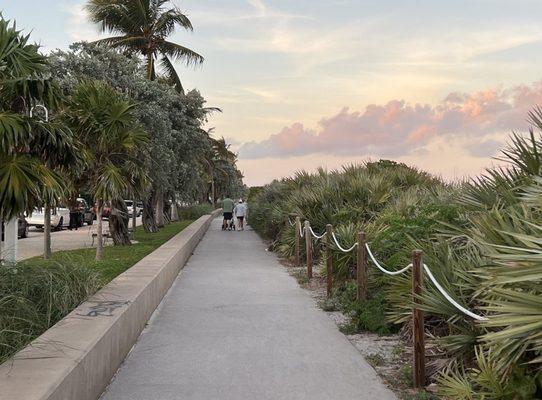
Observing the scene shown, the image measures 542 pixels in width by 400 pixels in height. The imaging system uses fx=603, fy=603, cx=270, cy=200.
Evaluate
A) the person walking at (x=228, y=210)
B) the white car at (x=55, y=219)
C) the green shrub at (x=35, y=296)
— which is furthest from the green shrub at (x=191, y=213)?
the green shrub at (x=35, y=296)

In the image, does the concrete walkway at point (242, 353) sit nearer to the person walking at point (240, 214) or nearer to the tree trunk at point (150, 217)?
the tree trunk at point (150, 217)

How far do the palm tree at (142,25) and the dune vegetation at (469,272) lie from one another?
16.1m

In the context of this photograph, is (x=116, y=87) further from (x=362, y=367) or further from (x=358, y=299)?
(x=362, y=367)

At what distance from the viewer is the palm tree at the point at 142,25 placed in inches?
1061

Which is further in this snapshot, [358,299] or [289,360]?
[358,299]

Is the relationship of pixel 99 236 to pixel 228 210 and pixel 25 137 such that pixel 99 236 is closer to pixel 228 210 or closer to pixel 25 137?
pixel 25 137

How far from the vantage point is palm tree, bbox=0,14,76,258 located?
737cm

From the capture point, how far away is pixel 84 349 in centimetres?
479

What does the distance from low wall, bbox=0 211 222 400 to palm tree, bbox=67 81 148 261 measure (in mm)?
5820

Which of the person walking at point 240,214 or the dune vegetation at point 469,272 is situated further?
the person walking at point 240,214

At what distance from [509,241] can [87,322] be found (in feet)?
12.9

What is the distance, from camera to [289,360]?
20.9 ft

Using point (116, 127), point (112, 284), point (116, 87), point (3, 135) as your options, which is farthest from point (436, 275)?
point (116, 87)

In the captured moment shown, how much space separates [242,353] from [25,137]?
3.86 metres
